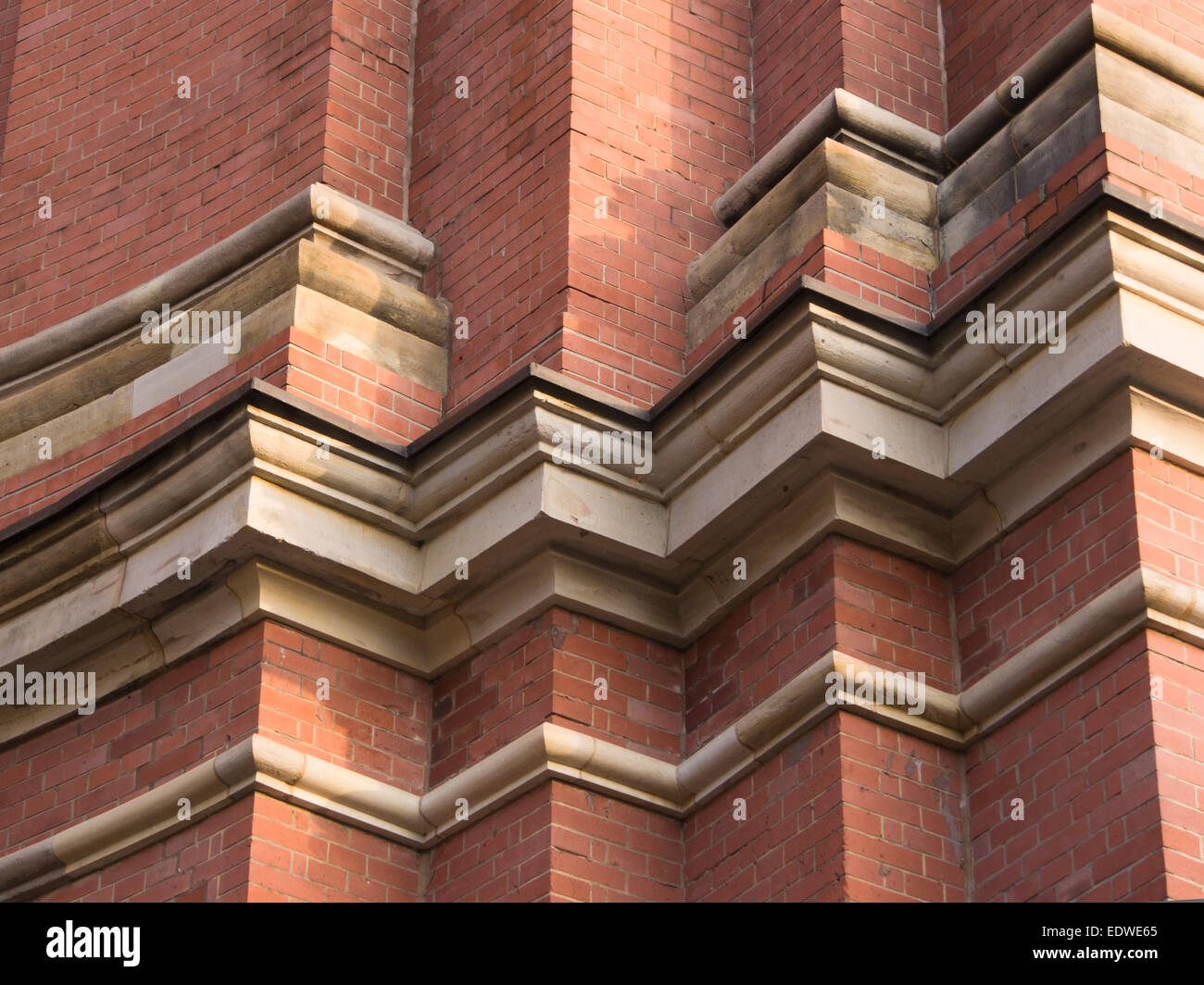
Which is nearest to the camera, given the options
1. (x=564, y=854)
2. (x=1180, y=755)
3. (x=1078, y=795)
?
(x=1180, y=755)

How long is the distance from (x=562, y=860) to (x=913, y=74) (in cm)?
329

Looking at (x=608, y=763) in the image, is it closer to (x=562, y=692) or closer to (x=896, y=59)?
(x=562, y=692)

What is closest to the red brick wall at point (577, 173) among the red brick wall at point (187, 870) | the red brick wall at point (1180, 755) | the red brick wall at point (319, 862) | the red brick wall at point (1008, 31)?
the red brick wall at point (1008, 31)

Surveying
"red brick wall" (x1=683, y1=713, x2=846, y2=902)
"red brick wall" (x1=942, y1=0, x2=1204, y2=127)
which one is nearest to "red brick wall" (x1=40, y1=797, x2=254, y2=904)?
"red brick wall" (x1=683, y1=713, x2=846, y2=902)

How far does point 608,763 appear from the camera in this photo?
6.86 metres

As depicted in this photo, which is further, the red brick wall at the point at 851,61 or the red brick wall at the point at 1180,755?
the red brick wall at the point at 851,61

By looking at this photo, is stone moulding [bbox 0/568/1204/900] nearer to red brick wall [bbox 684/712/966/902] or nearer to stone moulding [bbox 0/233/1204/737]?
red brick wall [bbox 684/712/966/902]

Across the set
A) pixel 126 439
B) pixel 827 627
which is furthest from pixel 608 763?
pixel 126 439

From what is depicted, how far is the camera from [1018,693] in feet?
21.3

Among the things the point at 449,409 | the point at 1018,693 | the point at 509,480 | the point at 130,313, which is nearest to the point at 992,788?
the point at 1018,693

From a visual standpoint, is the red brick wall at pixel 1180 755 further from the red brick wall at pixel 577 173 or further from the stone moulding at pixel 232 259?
the stone moulding at pixel 232 259

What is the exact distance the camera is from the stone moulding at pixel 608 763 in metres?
6.26

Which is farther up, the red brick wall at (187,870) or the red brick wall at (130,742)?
the red brick wall at (130,742)

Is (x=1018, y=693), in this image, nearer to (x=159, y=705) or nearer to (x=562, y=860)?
(x=562, y=860)
